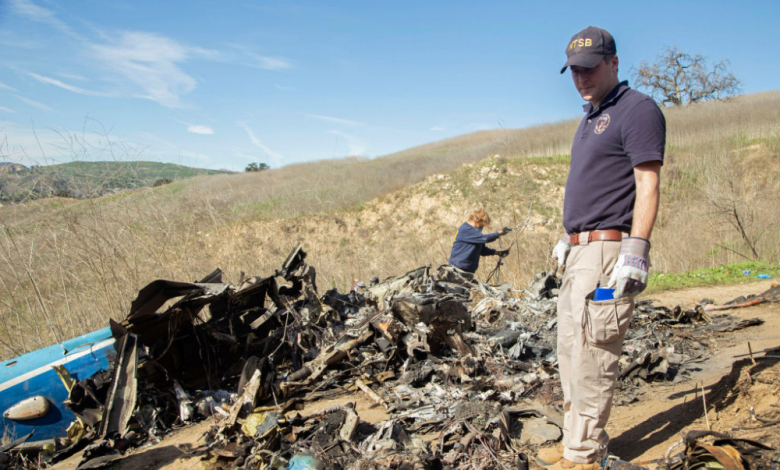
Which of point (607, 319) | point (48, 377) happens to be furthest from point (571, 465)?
point (48, 377)

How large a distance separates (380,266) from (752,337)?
7.51 metres

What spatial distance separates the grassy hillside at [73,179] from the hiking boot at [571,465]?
6.46 m

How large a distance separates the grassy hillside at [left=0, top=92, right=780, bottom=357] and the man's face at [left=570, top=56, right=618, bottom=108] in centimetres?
466

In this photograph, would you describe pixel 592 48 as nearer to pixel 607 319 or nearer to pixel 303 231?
pixel 607 319

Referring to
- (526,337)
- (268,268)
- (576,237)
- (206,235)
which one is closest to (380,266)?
(268,268)

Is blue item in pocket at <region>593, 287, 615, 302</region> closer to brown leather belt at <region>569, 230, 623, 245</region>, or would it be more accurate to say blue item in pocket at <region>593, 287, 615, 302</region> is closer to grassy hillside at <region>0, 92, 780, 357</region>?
brown leather belt at <region>569, 230, 623, 245</region>

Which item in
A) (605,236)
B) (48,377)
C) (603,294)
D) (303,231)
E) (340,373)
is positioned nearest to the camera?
(603,294)

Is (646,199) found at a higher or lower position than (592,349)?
higher

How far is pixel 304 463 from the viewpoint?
8.23 feet

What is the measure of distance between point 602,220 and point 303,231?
2072 cm

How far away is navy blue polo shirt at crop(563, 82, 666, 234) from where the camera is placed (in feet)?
Answer: 6.62

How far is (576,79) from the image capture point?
228 centimetres

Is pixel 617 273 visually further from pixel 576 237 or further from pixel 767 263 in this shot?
pixel 767 263

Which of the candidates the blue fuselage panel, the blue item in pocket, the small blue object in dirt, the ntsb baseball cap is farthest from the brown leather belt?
the blue fuselage panel
